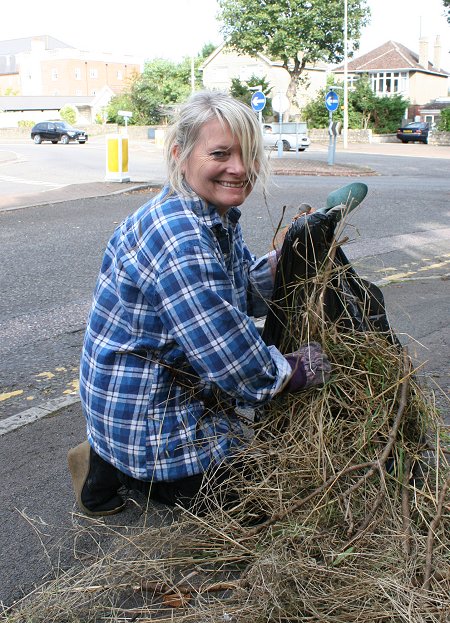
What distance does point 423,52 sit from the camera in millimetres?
72250

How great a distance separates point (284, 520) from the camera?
2426mm

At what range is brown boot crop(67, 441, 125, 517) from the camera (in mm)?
2730

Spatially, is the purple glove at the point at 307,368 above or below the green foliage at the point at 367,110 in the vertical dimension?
below

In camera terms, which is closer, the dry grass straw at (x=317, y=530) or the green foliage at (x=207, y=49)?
the dry grass straw at (x=317, y=530)

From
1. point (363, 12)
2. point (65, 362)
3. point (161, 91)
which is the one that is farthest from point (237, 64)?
point (65, 362)

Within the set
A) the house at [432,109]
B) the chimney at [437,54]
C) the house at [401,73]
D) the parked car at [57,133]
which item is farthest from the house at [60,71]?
the parked car at [57,133]

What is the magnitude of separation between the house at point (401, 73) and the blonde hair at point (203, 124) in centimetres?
6552

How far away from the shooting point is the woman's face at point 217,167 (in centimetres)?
254

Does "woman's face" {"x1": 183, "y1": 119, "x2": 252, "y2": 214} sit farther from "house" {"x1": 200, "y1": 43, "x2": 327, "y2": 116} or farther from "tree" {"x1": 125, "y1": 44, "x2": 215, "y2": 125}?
"house" {"x1": 200, "y1": 43, "x2": 327, "y2": 116}

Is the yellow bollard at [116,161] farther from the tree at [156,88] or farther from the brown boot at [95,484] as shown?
the tree at [156,88]

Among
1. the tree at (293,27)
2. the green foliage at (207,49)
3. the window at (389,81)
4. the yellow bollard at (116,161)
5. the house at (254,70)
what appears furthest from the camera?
the green foliage at (207,49)

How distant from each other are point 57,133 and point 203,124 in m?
43.2

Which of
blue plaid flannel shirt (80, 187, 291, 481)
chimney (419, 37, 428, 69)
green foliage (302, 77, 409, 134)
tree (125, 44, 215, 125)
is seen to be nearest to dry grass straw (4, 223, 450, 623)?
blue plaid flannel shirt (80, 187, 291, 481)

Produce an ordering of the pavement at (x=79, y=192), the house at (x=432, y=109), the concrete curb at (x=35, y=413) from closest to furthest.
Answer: the concrete curb at (x=35, y=413) → the pavement at (x=79, y=192) → the house at (x=432, y=109)
